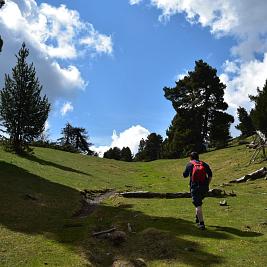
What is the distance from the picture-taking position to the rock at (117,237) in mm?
17925

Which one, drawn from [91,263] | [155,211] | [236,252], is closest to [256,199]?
[155,211]

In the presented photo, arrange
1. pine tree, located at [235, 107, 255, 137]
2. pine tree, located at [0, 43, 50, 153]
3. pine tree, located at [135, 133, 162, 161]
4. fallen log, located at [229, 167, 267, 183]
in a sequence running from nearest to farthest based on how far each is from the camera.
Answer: fallen log, located at [229, 167, 267, 183]
pine tree, located at [0, 43, 50, 153]
pine tree, located at [235, 107, 255, 137]
pine tree, located at [135, 133, 162, 161]

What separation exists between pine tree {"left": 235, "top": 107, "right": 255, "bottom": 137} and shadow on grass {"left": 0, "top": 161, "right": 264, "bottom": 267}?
82.7 metres

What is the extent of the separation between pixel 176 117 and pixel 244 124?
27.7 meters

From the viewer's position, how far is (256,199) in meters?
29.9

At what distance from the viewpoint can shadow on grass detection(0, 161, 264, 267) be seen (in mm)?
16141

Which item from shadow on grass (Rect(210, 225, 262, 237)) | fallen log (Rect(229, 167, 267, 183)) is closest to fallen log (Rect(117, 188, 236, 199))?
fallen log (Rect(229, 167, 267, 183))

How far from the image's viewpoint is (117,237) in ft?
59.7

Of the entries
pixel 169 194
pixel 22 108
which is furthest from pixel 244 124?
pixel 169 194

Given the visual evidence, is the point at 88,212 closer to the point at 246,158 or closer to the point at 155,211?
the point at 155,211

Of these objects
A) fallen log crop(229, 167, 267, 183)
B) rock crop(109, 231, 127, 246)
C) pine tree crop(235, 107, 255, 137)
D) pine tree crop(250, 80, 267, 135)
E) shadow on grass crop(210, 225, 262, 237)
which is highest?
pine tree crop(235, 107, 255, 137)

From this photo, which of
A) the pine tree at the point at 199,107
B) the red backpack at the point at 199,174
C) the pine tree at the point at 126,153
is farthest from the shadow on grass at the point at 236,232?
the pine tree at the point at 126,153

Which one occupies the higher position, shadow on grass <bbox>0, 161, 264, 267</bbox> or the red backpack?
the red backpack

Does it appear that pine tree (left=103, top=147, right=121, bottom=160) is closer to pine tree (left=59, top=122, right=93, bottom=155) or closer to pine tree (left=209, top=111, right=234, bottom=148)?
pine tree (left=59, top=122, right=93, bottom=155)
